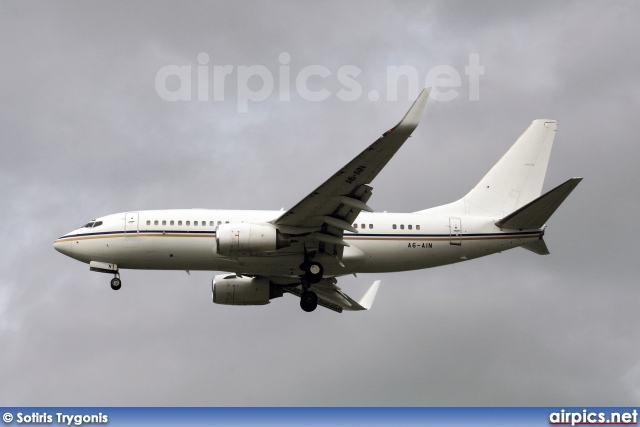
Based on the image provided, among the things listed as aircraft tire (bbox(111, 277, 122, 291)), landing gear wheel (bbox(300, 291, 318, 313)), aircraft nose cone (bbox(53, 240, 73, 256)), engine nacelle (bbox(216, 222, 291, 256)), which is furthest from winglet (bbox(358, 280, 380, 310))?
aircraft nose cone (bbox(53, 240, 73, 256))

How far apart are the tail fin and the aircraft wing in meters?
8.32

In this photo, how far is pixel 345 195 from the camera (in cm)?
5056

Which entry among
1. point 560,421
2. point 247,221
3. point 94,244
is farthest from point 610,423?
point 94,244

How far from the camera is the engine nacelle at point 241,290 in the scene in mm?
59594

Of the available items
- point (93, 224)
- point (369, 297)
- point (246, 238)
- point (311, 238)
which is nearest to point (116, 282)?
point (93, 224)

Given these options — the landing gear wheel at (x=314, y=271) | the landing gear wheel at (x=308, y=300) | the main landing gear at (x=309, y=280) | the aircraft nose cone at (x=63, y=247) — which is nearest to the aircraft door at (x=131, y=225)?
the aircraft nose cone at (x=63, y=247)

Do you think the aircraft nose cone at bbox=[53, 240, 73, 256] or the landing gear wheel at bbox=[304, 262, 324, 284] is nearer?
the landing gear wheel at bbox=[304, 262, 324, 284]

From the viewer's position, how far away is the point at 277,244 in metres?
52.8

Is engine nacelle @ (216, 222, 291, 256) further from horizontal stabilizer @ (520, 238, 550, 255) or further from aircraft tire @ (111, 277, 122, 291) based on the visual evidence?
horizontal stabilizer @ (520, 238, 550, 255)

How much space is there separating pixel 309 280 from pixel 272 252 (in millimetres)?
2565

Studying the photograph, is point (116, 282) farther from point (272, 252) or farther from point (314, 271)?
point (314, 271)

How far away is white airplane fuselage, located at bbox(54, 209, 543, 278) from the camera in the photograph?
178ft

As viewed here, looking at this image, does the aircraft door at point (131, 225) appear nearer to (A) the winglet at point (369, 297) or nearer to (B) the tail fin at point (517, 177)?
(A) the winglet at point (369, 297)

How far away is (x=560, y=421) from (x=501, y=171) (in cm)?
1748
